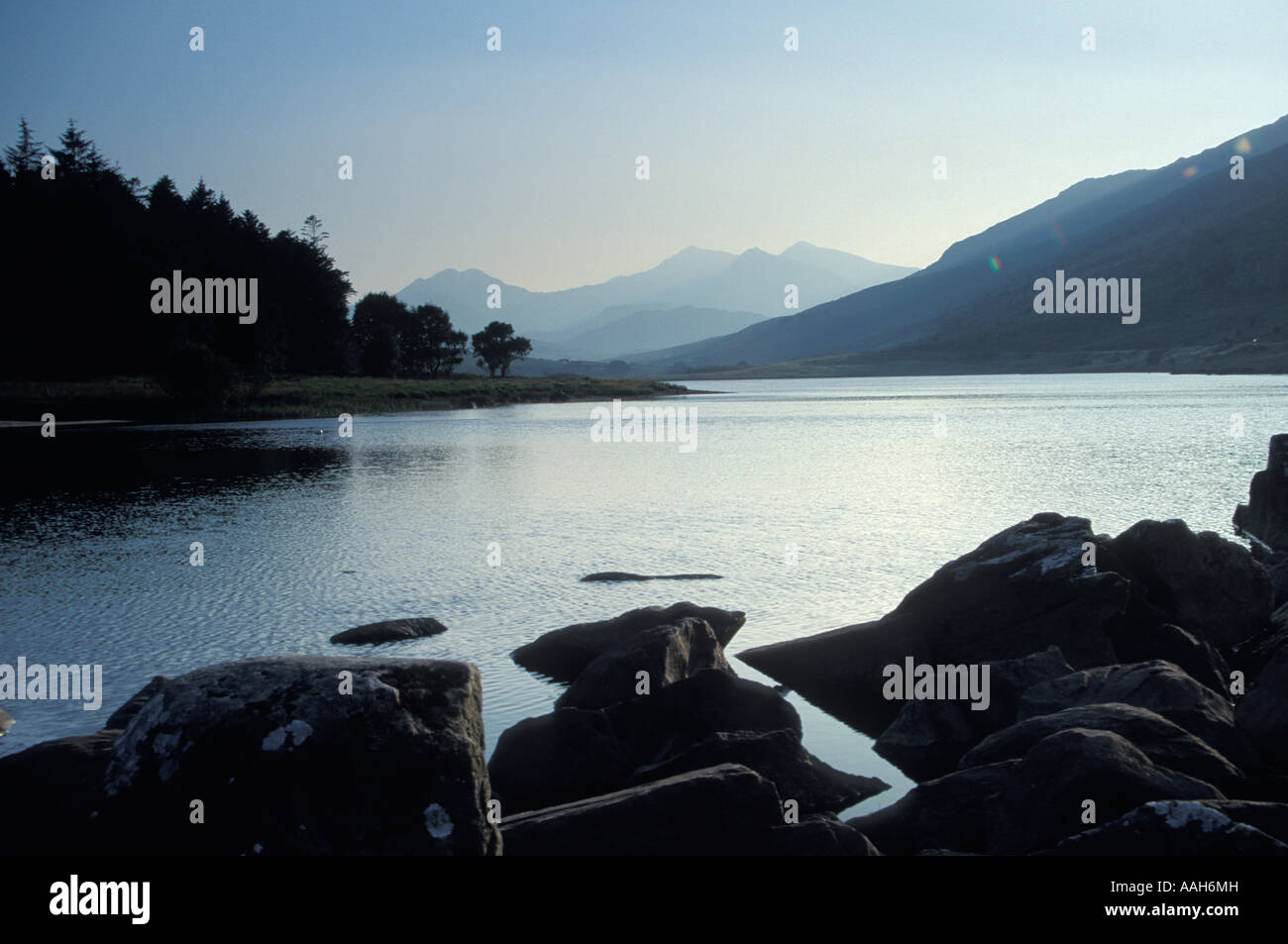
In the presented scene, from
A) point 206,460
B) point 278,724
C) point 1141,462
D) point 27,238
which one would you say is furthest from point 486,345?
point 278,724

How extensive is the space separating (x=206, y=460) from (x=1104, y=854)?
53785 millimetres

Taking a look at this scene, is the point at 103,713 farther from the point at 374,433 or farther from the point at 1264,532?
the point at 374,433

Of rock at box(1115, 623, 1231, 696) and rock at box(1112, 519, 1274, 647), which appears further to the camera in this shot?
rock at box(1112, 519, 1274, 647)

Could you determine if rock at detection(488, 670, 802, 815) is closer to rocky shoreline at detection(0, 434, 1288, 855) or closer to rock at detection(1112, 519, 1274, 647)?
rocky shoreline at detection(0, 434, 1288, 855)

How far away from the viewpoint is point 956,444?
2344 inches

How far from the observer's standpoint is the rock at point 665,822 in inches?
A: 342

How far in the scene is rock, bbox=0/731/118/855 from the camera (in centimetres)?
870

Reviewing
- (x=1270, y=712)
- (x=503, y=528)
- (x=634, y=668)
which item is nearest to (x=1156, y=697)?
(x=1270, y=712)

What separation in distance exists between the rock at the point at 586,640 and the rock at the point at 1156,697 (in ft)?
17.0

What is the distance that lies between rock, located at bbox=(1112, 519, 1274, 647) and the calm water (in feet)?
16.7

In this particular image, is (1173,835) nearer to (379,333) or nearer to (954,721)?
(954,721)

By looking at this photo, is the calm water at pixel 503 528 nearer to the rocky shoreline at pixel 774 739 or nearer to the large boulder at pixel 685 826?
the rocky shoreline at pixel 774 739

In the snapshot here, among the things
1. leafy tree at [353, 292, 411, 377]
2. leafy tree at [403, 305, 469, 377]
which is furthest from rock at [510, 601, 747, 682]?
leafy tree at [403, 305, 469, 377]

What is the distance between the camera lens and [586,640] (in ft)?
53.1
